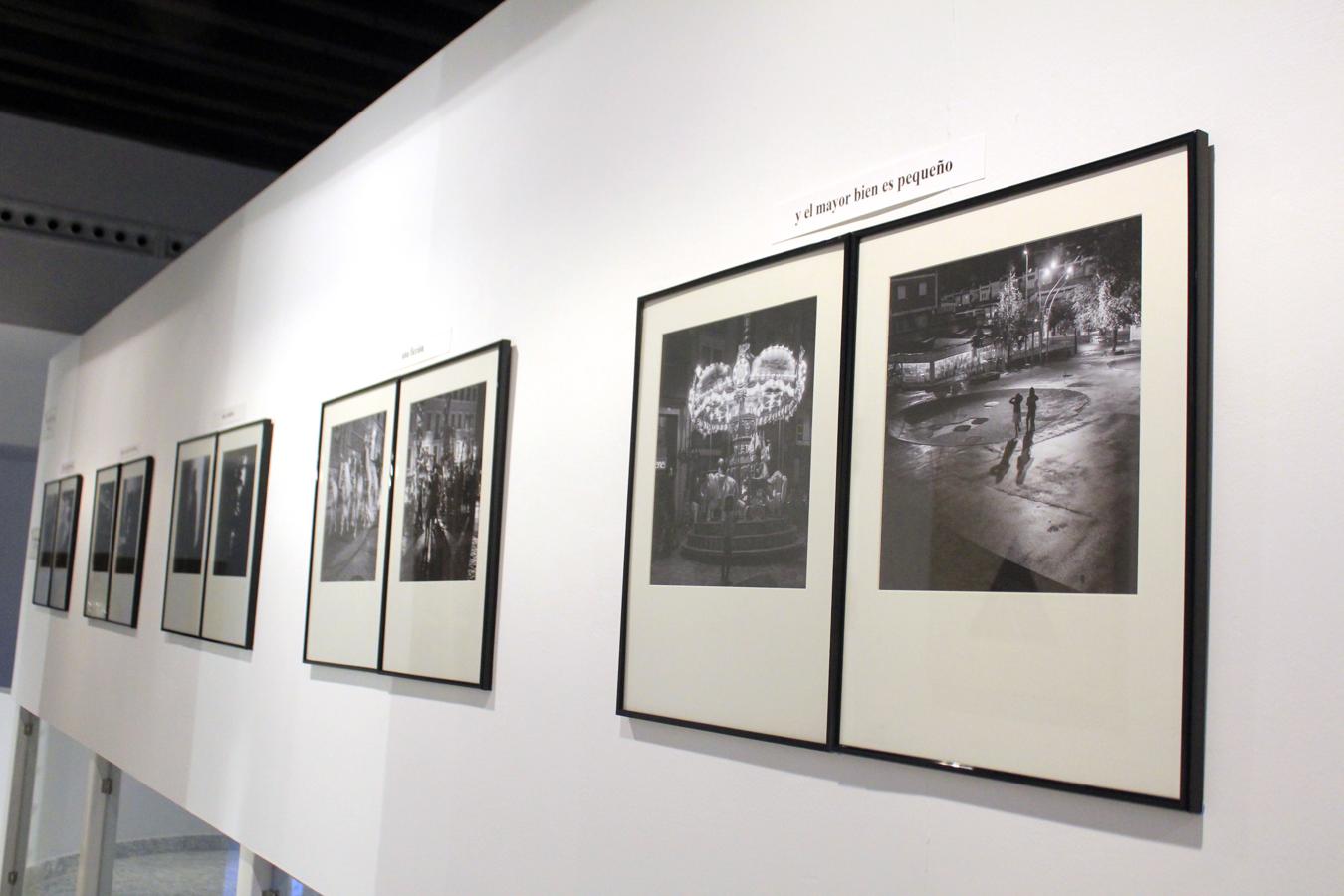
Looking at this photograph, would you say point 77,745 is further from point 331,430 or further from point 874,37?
point 874,37

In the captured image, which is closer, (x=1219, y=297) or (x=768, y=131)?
(x=1219, y=297)

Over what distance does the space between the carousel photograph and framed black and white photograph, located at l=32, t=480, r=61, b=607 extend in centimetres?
825

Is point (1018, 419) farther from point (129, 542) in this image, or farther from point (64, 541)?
point (64, 541)

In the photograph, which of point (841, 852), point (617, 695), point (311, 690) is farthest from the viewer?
point (311, 690)

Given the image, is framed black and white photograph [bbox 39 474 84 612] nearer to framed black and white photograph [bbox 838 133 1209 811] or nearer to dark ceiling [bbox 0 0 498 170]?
dark ceiling [bbox 0 0 498 170]

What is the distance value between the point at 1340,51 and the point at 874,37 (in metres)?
0.92

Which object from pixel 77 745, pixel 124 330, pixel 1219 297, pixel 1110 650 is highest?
pixel 124 330

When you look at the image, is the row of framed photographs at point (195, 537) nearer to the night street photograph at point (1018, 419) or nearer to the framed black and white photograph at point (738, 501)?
the framed black and white photograph at point (738, 501)

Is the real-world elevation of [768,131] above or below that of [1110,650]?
above

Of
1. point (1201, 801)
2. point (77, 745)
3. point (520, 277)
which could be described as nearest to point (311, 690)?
point (520, 277)

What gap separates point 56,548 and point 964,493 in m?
9.07

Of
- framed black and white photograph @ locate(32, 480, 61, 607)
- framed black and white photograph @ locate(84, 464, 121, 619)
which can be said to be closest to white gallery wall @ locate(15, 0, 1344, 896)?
framed black and white photograph @ locate(84, 464, 121, 619)

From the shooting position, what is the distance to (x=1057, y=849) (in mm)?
1706

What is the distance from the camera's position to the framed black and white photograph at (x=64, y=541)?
870 cm
